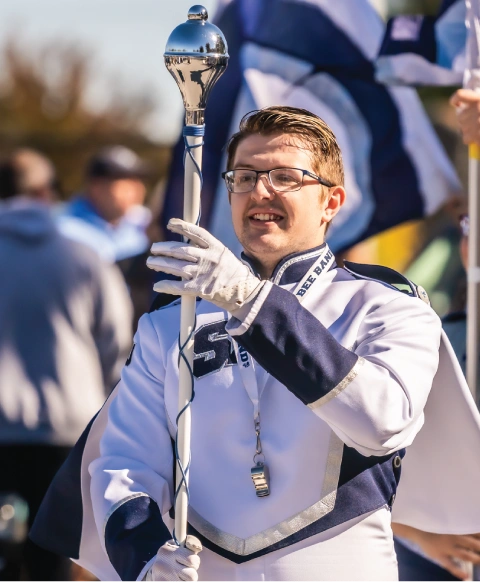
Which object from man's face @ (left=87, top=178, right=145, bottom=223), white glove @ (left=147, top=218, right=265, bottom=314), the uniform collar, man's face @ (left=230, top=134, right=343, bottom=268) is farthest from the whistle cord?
man's face @ (left=87, top=178, right=145, bottom=223)

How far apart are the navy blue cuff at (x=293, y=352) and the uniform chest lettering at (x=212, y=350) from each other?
0.28 metres

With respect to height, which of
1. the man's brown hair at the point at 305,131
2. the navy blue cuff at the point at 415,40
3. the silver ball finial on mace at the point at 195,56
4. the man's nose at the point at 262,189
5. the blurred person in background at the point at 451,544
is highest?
the silver ball finial on mace at the point at 195,56

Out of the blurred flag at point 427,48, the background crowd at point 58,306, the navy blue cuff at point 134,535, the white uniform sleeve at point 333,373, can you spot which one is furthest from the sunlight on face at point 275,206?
the blurred flag at point 427,48

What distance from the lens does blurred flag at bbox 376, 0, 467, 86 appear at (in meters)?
4.04

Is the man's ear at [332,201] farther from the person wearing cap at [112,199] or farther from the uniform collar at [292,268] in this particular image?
the person wearing cap at [112,199]

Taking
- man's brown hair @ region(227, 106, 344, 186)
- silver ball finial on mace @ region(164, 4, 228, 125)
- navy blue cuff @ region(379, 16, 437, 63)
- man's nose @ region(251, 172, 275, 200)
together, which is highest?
silver ball finial on mace @ region(164, 4, 228, 125)

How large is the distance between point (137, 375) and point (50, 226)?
6.66 feet

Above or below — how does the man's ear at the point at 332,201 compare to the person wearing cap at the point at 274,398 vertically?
above

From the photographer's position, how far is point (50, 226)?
4.69 meters

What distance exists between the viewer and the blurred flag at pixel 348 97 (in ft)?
14.3

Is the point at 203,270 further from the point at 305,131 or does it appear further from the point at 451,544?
the point at 451,544

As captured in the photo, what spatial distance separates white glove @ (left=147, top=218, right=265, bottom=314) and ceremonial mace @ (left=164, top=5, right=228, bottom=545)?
0.26 ft

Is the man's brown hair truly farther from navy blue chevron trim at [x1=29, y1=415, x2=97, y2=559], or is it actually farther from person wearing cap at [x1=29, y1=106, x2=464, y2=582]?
navy blue chevron trim at [x1=29, y1=415, x2=97, y2=559]

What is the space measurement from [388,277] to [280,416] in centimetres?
47
